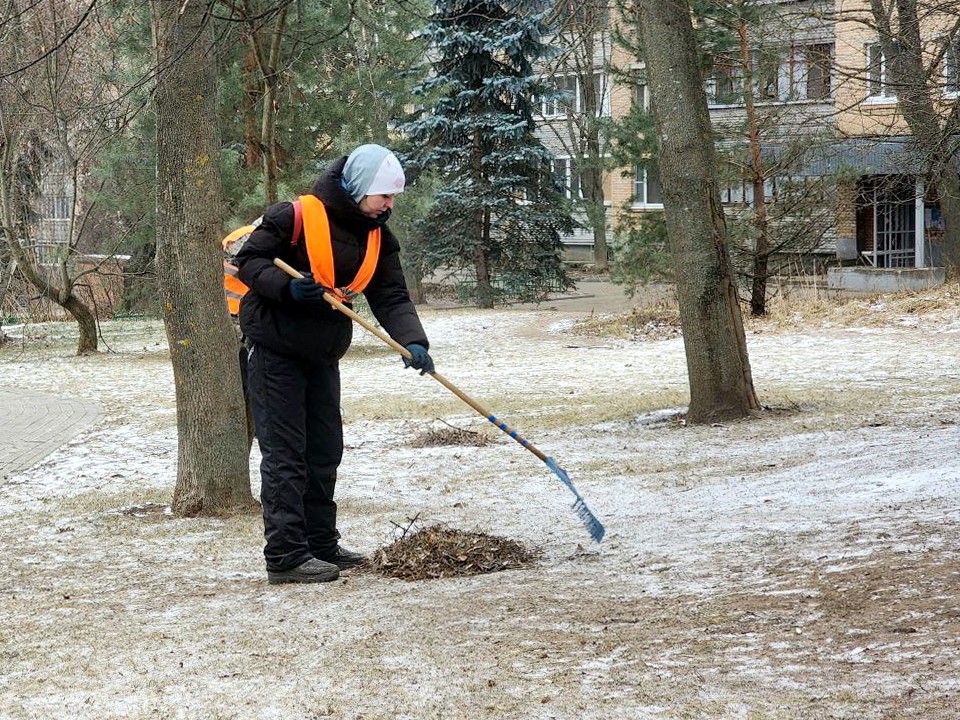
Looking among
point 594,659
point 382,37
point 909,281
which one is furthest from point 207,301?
point 909,281

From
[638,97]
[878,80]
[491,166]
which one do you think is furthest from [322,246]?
[491,166]

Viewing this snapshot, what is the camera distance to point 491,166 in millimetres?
30359

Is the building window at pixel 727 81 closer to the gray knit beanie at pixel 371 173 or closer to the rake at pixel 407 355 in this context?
the rake at pixel 407 355

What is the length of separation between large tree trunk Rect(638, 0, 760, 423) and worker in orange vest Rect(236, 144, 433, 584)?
492 cm

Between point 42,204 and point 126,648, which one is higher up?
point 42,204

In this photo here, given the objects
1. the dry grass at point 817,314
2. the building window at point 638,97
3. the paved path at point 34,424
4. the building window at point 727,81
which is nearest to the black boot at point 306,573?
the paved path at point 34,424

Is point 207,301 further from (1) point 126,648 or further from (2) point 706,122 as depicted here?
(2) point 706,122

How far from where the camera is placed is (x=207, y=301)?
7.62 metres

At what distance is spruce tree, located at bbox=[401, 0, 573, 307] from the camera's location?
29359 mm

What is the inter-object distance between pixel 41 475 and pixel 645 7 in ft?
19.7

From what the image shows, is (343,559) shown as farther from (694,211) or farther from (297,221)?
(694,211)

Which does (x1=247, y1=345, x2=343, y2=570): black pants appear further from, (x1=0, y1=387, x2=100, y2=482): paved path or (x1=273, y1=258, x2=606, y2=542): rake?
(x1=0, y1=387, x2=100, y2=482): paved path

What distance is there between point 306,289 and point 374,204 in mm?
513

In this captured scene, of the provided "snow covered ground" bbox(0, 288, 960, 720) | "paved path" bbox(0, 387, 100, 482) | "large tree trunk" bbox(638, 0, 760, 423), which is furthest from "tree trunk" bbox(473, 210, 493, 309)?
"large tree trunk" bbox(638, 0, 760, 423)
